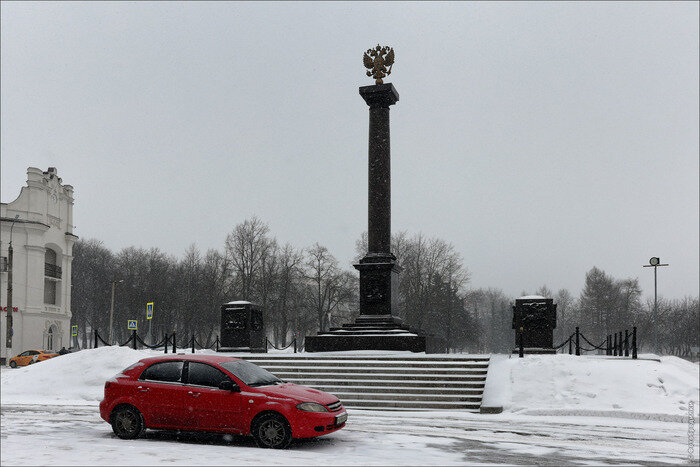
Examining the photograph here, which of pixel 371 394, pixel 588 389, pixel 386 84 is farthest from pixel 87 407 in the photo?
pixel 386 84

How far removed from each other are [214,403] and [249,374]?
851 mm

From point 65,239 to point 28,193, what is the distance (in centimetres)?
652

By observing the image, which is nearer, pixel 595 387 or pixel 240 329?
pixel 595 387

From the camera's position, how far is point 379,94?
2492cm

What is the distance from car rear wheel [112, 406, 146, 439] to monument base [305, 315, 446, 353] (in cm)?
1271

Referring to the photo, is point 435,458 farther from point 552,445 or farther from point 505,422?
point 505,422

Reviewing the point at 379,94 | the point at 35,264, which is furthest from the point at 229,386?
the point at 35,264

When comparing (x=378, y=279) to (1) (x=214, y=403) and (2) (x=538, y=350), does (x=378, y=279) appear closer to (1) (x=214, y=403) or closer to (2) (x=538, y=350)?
(2) (x=538, y=350)

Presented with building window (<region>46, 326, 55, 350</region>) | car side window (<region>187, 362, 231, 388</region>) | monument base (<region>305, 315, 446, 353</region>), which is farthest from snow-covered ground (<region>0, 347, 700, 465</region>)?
building window (<region>46, 326, 55, 350</region>)

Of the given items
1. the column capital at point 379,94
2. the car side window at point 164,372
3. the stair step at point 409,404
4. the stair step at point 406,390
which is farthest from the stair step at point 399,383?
the column capital at point 379,94

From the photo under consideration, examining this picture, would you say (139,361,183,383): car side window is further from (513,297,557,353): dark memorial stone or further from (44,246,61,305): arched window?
(44,246,61,305): arched window

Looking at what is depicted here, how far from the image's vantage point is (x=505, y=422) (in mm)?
13516

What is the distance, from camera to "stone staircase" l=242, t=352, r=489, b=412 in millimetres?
16422

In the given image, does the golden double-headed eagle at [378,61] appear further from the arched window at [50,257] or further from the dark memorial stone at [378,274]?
the arched window at [50,257]
